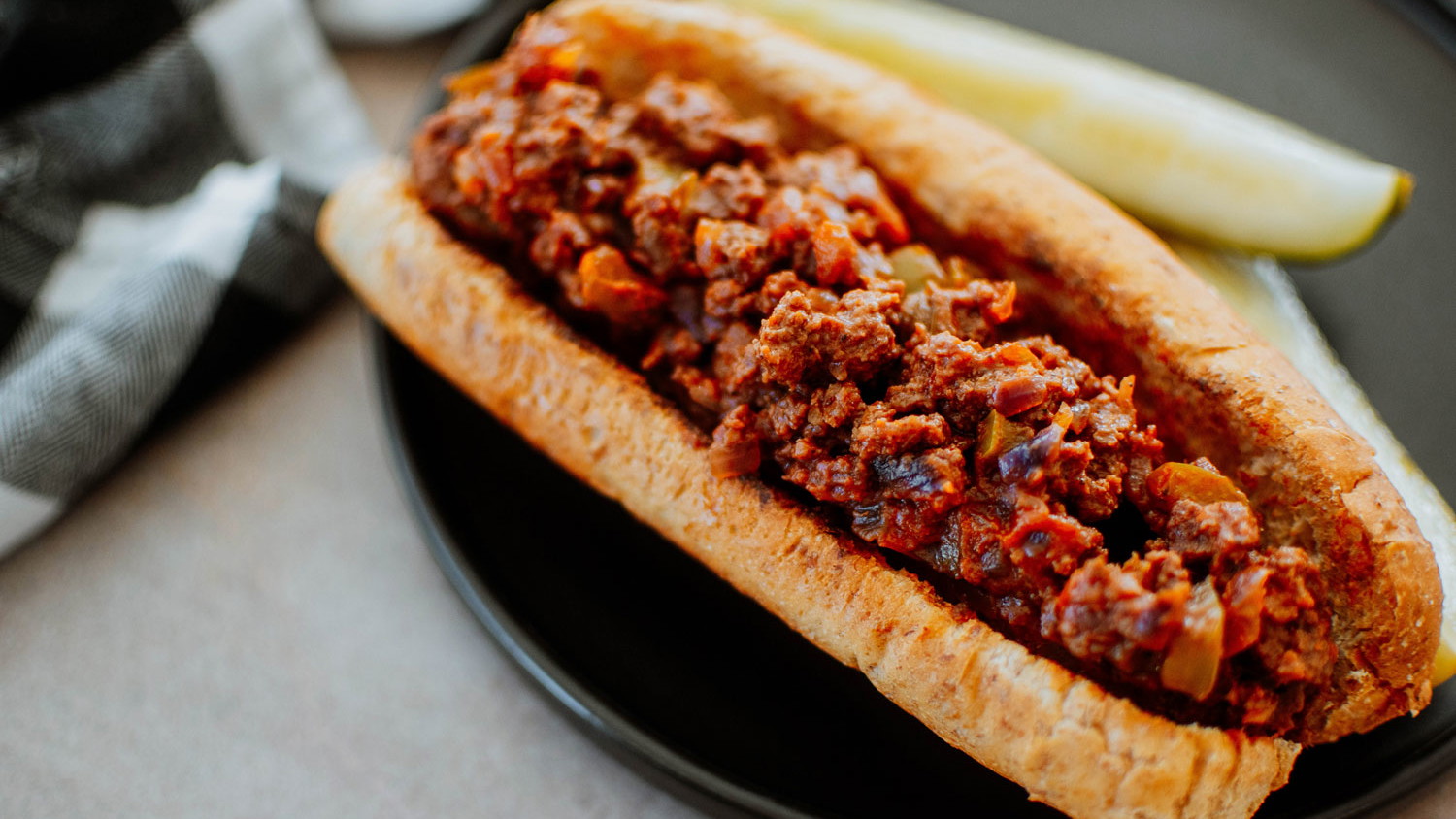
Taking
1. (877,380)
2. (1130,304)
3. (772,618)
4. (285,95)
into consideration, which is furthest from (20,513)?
(1130,304)

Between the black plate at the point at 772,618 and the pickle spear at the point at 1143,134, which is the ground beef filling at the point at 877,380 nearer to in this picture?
the black plate at the point at 772,618

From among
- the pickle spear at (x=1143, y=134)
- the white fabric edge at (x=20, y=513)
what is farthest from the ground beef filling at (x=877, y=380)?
the white fabric edge at (x=20, y=513)

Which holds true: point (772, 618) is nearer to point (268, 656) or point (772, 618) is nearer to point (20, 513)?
point (268, 656)

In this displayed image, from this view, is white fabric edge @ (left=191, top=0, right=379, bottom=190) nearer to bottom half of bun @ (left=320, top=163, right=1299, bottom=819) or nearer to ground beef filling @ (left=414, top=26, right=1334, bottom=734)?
bottom half of bun @ (left=320, top=163, right=1299, bottom=819)

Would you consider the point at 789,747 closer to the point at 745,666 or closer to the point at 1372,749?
the point at 745,666

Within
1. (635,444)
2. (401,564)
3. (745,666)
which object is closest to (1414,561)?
(745,666)

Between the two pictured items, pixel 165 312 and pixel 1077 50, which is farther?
pixel 1077 50
